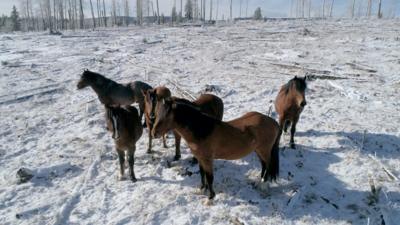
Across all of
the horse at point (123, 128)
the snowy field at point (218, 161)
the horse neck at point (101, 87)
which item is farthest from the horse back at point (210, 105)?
the horse neck at point (101, 87)

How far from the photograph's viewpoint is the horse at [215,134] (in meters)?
4.92

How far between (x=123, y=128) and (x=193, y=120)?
5.77ft

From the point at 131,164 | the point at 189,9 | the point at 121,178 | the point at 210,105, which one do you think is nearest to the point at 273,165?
the point at 210,105

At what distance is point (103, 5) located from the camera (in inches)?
3270

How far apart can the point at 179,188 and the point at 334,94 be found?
7.88 m

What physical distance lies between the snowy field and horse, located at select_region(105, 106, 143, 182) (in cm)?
58

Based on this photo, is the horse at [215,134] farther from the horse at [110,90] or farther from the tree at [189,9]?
the tree at [189,9]

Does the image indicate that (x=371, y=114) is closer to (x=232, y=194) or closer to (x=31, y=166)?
(x=232, y=194)

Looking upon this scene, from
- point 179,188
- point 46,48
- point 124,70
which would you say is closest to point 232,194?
point 179,188

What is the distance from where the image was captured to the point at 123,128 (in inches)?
246

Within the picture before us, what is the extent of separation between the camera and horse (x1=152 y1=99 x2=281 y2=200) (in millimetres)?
4918

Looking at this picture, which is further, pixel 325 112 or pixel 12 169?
pixel 325 112

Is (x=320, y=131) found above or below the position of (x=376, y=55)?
below

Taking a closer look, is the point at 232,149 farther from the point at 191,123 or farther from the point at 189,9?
the point at 189,9
